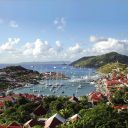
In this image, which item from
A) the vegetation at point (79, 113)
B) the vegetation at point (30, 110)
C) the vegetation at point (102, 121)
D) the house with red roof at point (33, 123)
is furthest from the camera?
the vegetation at point (30, 110)

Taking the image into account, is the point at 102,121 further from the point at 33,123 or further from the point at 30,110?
the point at 30,110

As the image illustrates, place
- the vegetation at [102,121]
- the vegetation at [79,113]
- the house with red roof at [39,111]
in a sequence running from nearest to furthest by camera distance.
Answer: the vegetation at [102,121] < the vegetation at [79,113] < the house with red roof at [39,111]

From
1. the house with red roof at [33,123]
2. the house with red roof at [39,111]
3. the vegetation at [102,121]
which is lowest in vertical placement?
the house with red roof at [39,111]

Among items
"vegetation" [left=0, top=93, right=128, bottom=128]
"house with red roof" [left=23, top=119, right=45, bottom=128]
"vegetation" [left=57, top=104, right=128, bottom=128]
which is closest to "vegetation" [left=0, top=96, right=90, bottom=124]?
"vegetation" [left=0, top=93, right=128, bottom=128]

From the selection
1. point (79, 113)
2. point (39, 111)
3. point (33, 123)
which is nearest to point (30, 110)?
point (39, 111)

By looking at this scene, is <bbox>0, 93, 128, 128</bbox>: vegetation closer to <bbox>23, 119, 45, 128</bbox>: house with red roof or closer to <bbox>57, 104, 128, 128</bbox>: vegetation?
<bbox>57, 104, 128, 128</bbox>: vegetation

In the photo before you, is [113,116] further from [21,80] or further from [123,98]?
[21,80]

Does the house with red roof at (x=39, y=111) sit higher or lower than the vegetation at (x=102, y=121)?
lower

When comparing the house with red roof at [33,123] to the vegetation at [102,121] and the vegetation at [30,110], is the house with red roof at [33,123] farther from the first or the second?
the vegetation at [102,121]

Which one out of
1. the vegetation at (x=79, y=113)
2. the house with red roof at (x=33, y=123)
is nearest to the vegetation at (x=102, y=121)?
the vegetation at (x=79, y=113)

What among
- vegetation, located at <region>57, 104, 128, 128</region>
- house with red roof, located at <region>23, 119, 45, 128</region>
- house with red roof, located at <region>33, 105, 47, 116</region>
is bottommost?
house with red roof, located at <region>33, 105, 47, 116</region>

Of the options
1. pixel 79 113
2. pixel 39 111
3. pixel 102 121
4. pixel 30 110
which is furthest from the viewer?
pixel 30 110
